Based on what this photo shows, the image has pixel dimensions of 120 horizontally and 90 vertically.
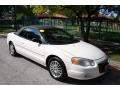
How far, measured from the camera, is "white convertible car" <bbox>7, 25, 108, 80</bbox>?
207 inches

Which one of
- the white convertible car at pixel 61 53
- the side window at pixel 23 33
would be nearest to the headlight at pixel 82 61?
the white convertible car at pixel 61 53

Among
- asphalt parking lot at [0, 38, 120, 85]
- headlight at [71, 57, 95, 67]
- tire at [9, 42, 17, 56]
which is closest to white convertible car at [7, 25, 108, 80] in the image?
headlight at [71, 57, 95, 67]

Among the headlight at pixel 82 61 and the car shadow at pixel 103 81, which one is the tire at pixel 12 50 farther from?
the headlight at pixel 82 61

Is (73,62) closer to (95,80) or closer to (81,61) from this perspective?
(81,61)

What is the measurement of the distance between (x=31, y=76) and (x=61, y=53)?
1.18 m

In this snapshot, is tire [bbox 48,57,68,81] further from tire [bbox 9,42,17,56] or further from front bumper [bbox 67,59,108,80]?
tire [bbox 9,42,17,56]

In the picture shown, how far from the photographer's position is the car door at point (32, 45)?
20.4 feet

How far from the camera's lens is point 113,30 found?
14703mm

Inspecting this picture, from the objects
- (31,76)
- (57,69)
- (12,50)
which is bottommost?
(31,76)

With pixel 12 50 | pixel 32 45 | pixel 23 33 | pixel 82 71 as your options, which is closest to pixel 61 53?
→ pixel 82 71

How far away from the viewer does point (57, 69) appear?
566cm

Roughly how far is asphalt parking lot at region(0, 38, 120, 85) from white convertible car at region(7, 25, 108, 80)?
29 cm

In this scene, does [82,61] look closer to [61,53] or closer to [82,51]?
[82,51]

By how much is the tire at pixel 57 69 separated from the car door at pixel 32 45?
1.38 feet
